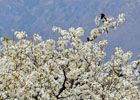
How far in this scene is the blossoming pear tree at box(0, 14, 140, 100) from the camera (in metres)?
8.59

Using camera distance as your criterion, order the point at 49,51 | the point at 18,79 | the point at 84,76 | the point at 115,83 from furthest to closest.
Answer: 1. the point at 49,51
2. the point at 115,83
3. the point at 84,76
4. the point at 18,79

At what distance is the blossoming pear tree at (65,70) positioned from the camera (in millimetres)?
8594

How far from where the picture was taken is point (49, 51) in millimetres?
12289

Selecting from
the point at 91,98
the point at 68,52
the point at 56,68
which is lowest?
the point at 91,98

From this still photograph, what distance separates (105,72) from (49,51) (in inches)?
122

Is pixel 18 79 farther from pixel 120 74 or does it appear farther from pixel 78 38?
pixel 120 74

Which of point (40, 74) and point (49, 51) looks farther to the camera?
point (49, 51)

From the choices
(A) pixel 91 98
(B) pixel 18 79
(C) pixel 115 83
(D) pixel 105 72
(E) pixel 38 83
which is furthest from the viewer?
(D) pixel 105 72

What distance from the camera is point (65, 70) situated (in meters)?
11.4

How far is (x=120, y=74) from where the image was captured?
12.4m

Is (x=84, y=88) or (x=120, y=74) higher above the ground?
(x=120, y=74)

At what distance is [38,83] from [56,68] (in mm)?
2158

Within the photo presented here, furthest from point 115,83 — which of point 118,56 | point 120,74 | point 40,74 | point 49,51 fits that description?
point 40,74

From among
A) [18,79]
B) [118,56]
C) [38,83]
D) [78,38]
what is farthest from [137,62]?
[18,79]
